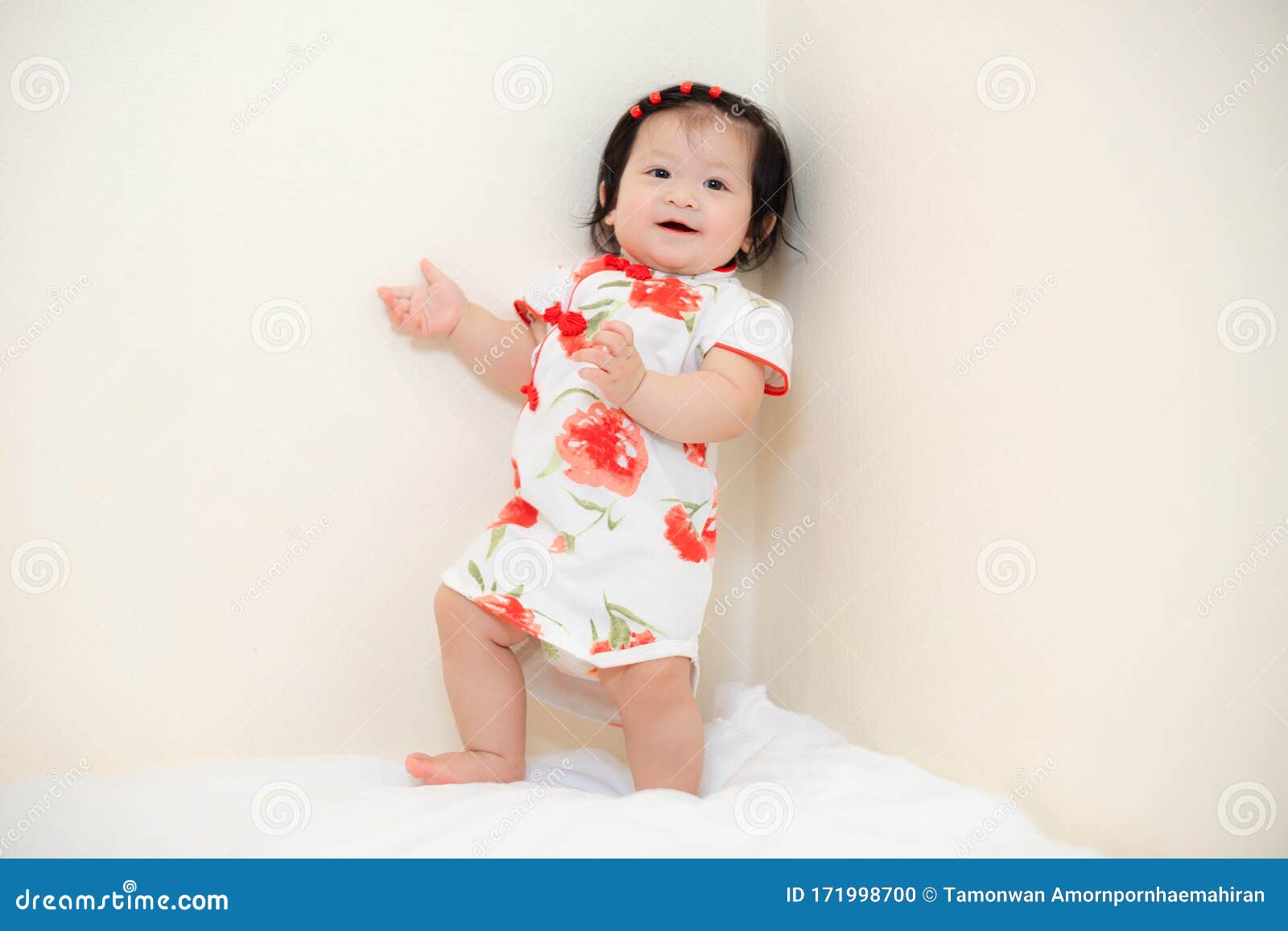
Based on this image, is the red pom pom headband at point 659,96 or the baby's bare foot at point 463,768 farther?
the red pom pom headband at point 659,96

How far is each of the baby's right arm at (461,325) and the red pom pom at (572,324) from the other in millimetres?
122

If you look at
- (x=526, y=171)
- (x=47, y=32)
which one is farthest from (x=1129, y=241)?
(x=47, y=32)

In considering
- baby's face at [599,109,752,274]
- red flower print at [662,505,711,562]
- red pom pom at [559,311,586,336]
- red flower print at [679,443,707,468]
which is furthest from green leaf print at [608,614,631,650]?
baby's face at [599,109,752,274]

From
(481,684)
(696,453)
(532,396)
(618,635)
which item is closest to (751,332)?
(696,453)

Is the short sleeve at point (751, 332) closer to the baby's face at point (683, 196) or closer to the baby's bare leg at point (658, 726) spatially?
the baby's face at point (683, 196)

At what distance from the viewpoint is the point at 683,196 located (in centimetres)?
126

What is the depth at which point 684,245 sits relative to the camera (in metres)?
1.29

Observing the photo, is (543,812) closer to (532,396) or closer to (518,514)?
(518,514)

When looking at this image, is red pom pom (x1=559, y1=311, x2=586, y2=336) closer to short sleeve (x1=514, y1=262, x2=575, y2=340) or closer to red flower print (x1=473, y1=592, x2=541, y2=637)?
short sleeve (x1=514, y1=262, x2=575, y2=340)

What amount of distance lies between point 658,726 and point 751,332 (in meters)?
0.46

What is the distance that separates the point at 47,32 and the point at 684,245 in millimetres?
737

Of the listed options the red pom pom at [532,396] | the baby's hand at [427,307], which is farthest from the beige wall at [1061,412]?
the baby's hand at [427,307]

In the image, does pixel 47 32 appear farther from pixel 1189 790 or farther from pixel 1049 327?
pixel 1189 790

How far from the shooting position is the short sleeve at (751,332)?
4.01ft
